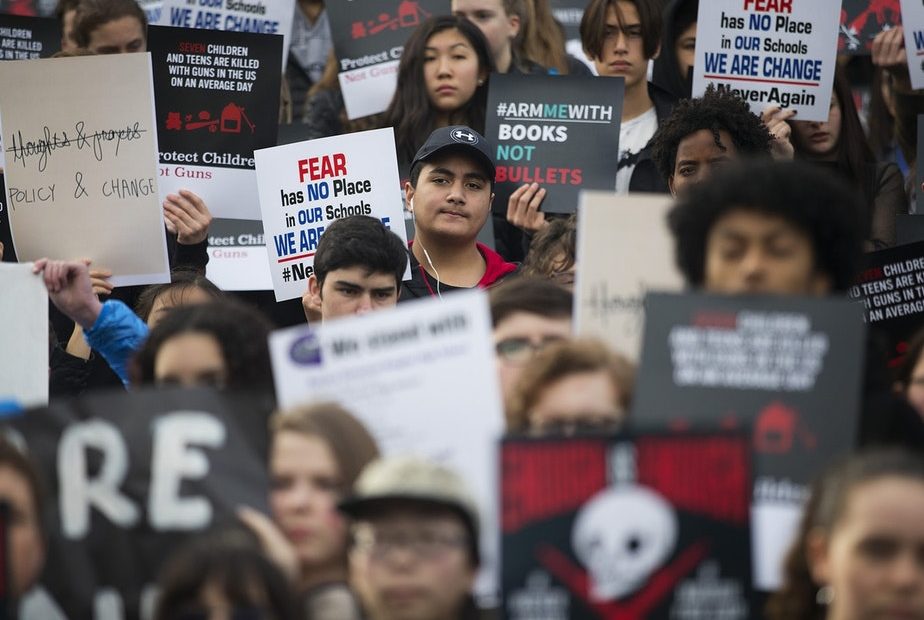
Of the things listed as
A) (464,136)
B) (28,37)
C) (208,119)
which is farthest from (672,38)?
(28,37)

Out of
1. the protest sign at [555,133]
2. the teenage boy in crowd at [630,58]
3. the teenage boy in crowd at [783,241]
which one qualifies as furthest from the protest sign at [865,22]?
the teenage boy in crowd at [783,241]

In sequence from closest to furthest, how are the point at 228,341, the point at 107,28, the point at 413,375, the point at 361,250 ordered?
the point at 413,375, the point at 228,341, the point at 361,250, the point at 107,28

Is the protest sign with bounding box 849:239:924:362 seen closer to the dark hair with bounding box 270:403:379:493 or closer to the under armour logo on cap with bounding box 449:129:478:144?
the under armour logo on cap with bounding box 449:129:478:144

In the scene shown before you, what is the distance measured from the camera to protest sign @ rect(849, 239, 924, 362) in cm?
668

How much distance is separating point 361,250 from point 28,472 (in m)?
2.68

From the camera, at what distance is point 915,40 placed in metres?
8.30

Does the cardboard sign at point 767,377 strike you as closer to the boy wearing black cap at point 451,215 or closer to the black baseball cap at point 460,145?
the boy wearing black cap at point 451,215

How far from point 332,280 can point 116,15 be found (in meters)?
2.60

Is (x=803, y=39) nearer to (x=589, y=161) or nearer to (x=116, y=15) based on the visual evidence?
(x=589, y=161)

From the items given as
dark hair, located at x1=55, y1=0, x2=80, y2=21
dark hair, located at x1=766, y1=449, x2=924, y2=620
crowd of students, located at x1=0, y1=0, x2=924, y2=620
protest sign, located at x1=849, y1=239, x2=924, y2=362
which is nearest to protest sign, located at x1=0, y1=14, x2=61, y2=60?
dark hair, located at x1=55, y1=0, x2=80, y2=21

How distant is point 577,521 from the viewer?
383 cm

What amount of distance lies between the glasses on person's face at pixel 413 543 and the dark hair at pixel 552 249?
3.03m

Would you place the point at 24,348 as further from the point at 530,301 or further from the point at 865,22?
the point at 865,22

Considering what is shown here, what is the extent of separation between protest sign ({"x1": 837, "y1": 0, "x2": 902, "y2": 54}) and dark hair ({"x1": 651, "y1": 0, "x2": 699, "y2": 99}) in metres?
0.96
